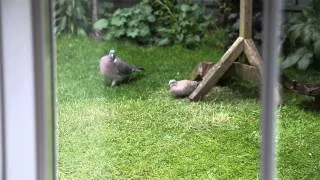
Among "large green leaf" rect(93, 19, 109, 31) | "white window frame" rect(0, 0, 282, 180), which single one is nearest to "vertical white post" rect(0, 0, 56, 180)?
"white window frame" rect(0, 0, 282, 180)

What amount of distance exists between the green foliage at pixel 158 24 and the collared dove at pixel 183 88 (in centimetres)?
9

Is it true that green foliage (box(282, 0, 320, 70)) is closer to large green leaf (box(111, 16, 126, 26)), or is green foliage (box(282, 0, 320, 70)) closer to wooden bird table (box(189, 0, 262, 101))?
wooden bird table (box(189, 0, 262, 101))

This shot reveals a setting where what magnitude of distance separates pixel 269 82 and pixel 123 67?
0.37m

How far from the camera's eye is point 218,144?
1.19m

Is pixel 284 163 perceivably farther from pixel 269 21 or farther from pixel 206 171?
pixel 269 21

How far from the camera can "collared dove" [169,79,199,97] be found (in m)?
1.18

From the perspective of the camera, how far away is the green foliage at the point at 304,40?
3.48ft

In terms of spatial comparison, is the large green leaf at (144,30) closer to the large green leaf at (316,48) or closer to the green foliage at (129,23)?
the green foliage at (129,23)

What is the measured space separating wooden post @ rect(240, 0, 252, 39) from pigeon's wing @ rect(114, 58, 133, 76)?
0.82 ft

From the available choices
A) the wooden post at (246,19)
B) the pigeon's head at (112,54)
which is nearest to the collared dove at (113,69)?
the pigeon's head at (112,54)

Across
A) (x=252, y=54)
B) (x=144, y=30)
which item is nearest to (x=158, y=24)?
(x=144, y=30)

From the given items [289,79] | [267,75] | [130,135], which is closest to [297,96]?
[289,79]

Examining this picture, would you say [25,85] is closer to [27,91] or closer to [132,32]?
[27,91]

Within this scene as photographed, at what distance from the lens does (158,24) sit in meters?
1.22
